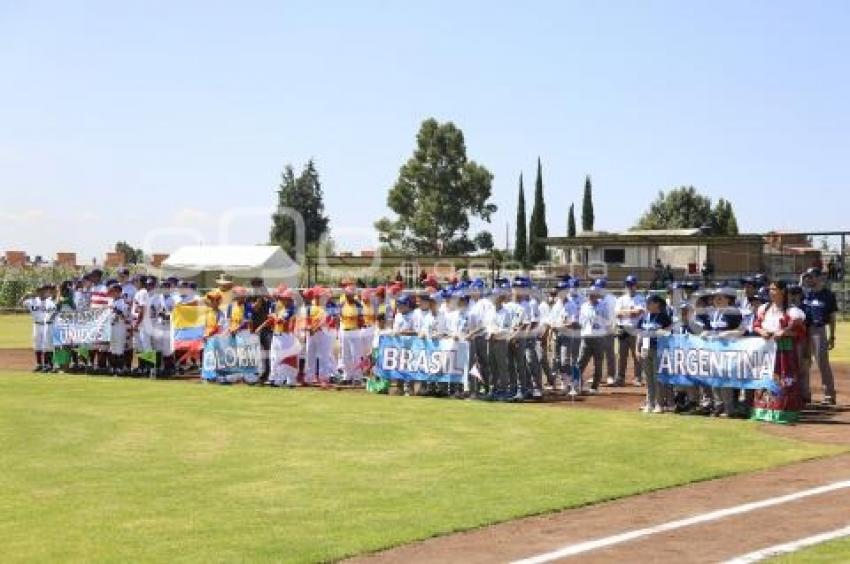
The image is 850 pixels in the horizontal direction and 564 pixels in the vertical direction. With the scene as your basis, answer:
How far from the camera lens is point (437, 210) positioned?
244 feet

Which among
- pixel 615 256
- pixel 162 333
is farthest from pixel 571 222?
pixel 162 333

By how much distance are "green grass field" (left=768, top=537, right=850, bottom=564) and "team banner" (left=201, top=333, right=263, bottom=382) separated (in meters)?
14.7

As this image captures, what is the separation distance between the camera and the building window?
55.3 meters

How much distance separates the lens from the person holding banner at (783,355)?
1452 centimetres

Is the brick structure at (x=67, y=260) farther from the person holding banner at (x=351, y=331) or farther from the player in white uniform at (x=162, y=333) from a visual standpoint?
the person holding banner at (x=351, y=331)

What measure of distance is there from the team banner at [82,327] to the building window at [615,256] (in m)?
36.3

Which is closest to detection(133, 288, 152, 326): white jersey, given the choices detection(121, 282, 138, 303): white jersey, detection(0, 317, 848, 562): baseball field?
detection(121, 282, 138, 303): white jersey

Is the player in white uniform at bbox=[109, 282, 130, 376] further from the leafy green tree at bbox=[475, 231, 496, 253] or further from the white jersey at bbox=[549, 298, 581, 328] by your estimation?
the leafy green tree at bbox=[475, 231, 496, 253]

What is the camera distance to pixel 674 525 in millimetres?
8500

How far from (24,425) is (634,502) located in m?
8.69

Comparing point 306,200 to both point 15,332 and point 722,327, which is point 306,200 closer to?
point 15,332

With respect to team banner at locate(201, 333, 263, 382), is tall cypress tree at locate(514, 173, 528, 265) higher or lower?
higher

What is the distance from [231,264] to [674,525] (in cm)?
5698

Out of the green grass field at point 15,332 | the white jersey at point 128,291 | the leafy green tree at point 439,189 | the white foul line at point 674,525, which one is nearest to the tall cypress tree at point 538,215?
the leafy green tree at point 439,189
